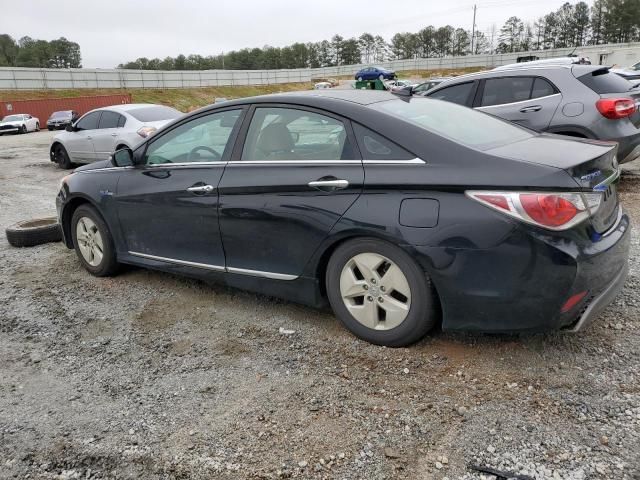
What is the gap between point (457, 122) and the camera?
365 cm

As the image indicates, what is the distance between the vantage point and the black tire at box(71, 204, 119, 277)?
4844 mm

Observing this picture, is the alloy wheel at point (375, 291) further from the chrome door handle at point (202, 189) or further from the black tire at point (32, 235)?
the black tire at point (32, 235)

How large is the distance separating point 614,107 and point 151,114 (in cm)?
923

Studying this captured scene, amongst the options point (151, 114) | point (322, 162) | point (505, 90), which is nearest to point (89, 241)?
point (322, 162)

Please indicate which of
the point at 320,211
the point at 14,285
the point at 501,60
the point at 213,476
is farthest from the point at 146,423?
the point at 501,60

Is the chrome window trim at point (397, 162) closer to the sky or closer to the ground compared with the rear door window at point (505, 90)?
closer to the ground

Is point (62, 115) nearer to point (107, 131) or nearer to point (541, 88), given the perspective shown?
point (107, 131)

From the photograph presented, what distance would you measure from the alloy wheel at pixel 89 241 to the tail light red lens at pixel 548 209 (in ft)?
12.0

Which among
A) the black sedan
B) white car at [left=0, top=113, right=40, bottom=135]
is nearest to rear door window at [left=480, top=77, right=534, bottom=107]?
the black sedan

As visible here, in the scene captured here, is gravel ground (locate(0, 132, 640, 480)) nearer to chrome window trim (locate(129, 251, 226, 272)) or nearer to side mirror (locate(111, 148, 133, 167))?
chrome window trim (locate(129, 251, 226, 272))

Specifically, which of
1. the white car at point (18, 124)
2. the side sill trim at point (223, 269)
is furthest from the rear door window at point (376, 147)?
the white car at point (18, 124)

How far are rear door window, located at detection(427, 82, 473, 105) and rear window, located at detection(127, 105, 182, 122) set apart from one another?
6145 mm

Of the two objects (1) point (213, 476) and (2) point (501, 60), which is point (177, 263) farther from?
(2) point (501, 60)

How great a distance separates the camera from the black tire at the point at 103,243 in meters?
4.84
